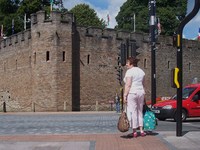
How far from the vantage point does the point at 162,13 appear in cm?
6500

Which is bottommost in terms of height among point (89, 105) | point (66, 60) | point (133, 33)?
point (89, 105)

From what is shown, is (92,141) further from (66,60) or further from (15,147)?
(66,60)

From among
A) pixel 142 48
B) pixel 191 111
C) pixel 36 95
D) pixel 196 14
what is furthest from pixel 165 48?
pixel 196 14

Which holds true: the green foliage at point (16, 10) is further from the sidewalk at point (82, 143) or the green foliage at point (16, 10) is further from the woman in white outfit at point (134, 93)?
the woman in white outfit at point (134, 93)

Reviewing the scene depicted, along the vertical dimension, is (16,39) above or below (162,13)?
below

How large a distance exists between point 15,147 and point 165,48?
42434 millimetres

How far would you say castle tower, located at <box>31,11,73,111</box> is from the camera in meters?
40.1

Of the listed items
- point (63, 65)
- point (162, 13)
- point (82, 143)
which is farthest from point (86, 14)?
point (82, 143)

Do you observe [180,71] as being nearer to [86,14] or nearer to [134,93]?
[134,93]

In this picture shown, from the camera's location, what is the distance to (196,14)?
1168 centimetres

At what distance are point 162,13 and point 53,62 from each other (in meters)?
28.7

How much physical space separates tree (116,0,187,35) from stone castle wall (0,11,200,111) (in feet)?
49.4

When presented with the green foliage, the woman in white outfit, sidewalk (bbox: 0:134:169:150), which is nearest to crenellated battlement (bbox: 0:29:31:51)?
the green foliage

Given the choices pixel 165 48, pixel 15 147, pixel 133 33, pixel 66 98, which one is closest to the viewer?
pixel 15 147
